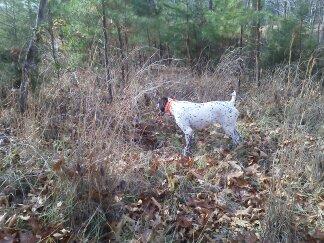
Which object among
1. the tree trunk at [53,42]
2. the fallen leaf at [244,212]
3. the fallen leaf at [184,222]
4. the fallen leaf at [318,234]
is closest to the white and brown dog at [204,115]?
the tree trunk at [53,42]

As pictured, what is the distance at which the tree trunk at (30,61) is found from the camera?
507 centimetres

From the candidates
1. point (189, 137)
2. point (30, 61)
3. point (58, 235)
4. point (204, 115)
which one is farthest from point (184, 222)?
point (30, 61)

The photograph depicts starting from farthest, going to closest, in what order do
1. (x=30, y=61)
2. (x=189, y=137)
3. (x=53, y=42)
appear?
(x=53, y=42)
(x=30, y=61)
(x=189, y=137)

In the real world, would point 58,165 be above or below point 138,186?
above

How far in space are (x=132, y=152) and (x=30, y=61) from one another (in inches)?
87.1

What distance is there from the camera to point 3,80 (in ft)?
18.3

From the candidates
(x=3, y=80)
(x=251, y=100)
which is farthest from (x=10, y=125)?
(x=251, y=100)

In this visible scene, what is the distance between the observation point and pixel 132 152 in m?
4.07

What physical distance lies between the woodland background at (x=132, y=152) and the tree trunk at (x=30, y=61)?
2 cm

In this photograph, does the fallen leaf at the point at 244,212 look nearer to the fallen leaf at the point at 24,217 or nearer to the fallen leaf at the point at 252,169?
the fallen leaf at the point at 252,169

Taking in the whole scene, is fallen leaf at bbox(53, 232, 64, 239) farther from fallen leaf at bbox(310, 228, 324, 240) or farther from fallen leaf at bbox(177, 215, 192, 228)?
fallen leaf at bbox(310, 228, 324, 240)

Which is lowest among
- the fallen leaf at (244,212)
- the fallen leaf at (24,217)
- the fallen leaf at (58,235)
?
the fallen leaf at (244,212)

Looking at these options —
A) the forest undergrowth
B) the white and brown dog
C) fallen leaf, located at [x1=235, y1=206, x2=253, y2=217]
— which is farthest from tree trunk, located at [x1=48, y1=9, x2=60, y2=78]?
fallen leaf, located at [x1=235, y1=206, x2=253, y2=217]

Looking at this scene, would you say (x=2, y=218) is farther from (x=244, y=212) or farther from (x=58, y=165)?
(x=244, y=212)
